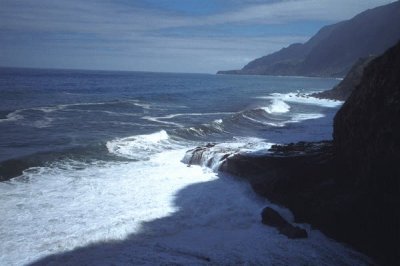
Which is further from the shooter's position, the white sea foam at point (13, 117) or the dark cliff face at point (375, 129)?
the white sea foam at point (13, 117)

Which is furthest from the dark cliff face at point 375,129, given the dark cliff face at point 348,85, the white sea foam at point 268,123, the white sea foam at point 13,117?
the dark cliff face at point 348,85

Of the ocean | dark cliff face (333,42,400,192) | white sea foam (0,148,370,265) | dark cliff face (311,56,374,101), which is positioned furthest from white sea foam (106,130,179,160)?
dark cliff face (311,56,374,101)

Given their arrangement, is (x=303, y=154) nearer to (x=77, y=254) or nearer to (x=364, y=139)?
→ (x=364, y=139)

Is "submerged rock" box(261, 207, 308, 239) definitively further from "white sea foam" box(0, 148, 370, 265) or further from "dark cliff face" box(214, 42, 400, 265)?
"dark cliff face" box(214, 42, 400, 265)

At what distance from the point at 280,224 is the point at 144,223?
5.01 metres

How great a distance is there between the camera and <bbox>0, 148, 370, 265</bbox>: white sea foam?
12.5 m

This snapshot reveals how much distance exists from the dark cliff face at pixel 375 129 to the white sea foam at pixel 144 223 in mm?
2784

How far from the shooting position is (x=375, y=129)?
→ 1395 centimetres

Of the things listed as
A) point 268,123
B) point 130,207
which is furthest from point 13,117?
point 130,207

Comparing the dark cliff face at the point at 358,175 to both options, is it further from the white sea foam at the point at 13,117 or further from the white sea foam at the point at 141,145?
the white sea foam at the point at 13,117

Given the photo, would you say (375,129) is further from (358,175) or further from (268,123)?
(268,123)

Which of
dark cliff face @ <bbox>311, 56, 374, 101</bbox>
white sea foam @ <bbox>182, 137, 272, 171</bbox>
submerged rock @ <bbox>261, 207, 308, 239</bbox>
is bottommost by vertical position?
submerged rock @ <bbox>261, 207, 308, 239</bbox>

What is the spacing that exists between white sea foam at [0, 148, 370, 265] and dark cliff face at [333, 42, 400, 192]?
9.13 ft

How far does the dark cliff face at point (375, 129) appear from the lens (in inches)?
504
